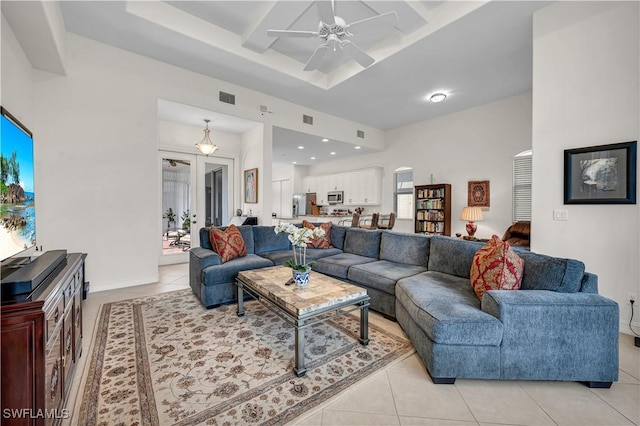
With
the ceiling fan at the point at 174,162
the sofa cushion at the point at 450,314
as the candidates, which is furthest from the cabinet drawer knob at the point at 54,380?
the ceiling fan at the point at 174,162

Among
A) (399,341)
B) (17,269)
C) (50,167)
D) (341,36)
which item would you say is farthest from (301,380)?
(50,167)

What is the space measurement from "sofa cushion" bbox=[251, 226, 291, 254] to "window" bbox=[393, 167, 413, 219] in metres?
3.85

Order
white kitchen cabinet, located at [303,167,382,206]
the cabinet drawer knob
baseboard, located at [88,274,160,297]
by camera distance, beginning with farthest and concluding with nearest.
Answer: white kitchen cabinet, located at [303,167,382,206] → baseboard, located at [88,274,160,297] → the cabinet drawer knob

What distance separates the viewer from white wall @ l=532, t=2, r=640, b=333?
244 cm

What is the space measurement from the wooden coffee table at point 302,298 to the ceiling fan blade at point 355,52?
258 cm

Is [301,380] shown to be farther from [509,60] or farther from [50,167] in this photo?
[509,60]

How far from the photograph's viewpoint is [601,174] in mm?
2557

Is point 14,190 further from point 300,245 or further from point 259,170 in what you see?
point 259,170

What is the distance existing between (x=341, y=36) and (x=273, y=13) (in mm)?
868

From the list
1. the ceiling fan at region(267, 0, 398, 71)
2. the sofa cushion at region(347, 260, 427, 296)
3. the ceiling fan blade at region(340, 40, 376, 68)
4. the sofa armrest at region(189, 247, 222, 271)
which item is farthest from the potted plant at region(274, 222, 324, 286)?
the ceiling fan blade at region(340, 40, 376, 68)

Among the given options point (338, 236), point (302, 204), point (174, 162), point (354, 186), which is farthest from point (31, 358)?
point (302, 204)

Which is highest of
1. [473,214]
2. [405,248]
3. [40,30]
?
[40,30]

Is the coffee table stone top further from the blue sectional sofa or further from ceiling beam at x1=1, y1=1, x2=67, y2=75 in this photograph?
ceiling beam at x1=1, y1=1, x2=67, y2=75

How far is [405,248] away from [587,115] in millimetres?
2224
